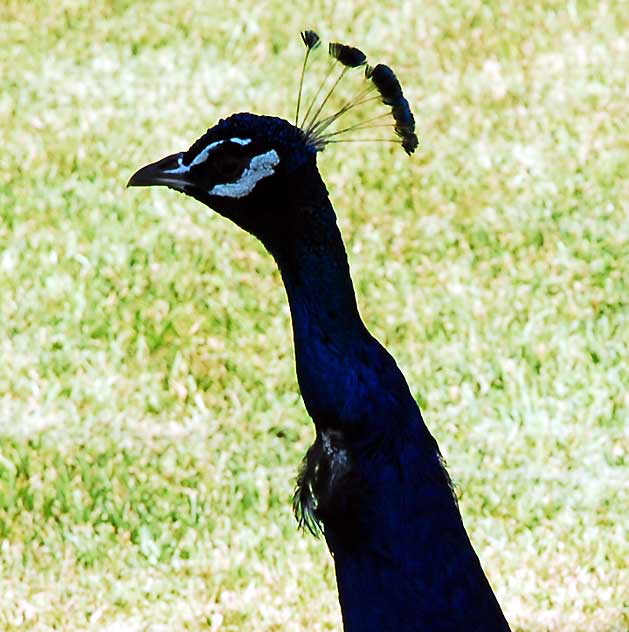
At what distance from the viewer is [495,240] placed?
3584 mm

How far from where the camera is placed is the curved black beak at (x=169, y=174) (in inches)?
67.0

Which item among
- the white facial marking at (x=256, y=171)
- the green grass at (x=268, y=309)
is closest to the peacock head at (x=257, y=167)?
the white facial marking at (x=256, y=171)

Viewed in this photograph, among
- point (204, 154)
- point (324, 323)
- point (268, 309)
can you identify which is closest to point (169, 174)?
point (204, 154)

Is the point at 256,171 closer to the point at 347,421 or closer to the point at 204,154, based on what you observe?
the point at 204,154

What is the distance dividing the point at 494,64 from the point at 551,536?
2.05 meters


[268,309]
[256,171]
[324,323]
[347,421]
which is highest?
[268,309]

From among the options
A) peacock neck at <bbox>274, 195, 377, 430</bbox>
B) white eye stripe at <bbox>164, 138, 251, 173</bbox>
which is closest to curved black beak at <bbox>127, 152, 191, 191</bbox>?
white eye stripe at <bbox>164, 138, 251, 173</bbox>

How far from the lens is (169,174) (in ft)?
5.62

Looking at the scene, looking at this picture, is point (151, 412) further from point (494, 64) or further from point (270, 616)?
point (494, 64)

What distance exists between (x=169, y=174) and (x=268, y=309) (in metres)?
1.64

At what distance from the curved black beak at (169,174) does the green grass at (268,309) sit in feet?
3.49

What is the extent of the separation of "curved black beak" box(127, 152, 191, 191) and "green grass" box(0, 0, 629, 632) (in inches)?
41.9

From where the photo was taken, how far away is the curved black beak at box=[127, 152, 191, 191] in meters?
1.70

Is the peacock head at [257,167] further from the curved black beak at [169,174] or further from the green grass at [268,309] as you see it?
the green grass at [268,309]
